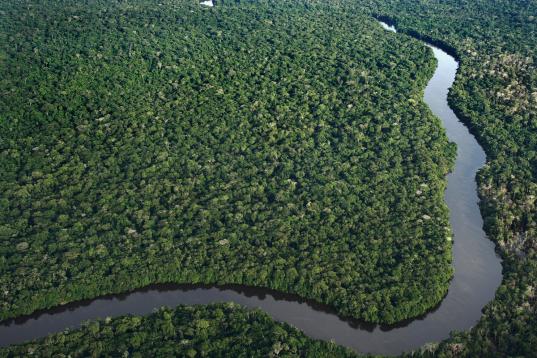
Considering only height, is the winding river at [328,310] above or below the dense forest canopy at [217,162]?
below

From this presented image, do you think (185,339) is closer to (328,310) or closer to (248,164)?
(328,310)

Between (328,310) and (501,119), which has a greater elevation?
(501,119)

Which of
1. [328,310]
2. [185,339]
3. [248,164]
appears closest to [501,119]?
[248,164]

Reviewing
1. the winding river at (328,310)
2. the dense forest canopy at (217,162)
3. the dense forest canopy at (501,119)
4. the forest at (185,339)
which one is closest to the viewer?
the forest at (185,339)

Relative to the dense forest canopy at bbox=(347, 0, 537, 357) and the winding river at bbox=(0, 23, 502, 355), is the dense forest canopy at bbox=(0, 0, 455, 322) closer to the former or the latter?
the winding river at bbox=(0, 23, 502, 355)

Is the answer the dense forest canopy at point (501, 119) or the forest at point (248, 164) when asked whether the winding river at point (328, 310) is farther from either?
the dense forest canopy at point (501, 119)

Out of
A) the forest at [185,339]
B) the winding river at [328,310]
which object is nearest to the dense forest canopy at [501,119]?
the winding river at [328,310]

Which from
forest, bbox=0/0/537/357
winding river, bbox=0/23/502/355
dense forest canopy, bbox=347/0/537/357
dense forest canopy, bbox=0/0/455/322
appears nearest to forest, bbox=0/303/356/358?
forest, bbox=0/0/537/357
